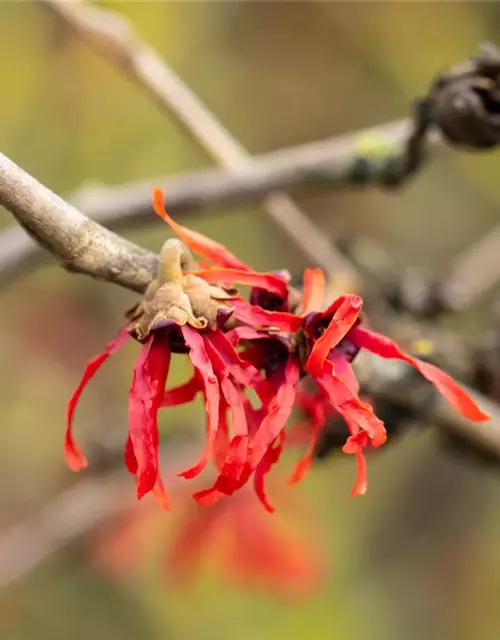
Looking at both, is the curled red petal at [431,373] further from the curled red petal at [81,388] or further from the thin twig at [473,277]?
the thin twig at [473,277]

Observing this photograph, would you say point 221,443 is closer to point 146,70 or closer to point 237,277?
point 237,277

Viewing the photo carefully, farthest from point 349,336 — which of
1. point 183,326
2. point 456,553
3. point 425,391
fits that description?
point 456,553

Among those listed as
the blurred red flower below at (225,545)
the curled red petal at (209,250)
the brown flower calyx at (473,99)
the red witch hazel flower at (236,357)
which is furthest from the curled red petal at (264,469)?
the blurred red flower below at (225,545)

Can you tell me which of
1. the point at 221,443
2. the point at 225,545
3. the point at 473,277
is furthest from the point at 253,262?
the point at 221,443

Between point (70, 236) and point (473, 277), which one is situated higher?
point (70, 236)

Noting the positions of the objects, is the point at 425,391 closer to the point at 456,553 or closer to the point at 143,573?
the point at 143,573

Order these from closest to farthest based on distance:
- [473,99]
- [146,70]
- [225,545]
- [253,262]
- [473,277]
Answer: [473,99], [146,70], [473,277], [225,545], [253,262]

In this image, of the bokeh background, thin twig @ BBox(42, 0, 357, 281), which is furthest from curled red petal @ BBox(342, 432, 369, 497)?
the bokeh background
